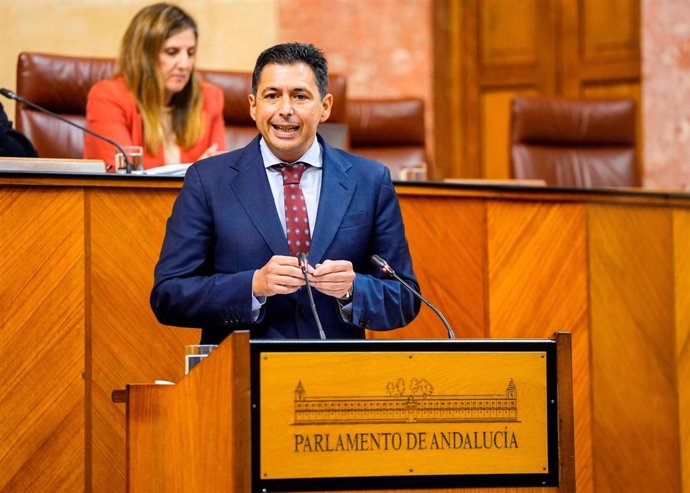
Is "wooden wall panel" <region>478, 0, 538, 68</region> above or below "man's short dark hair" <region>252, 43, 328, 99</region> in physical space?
above

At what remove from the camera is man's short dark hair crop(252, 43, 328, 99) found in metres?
2.23

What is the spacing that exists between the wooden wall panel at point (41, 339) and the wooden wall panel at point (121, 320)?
0.13 feet

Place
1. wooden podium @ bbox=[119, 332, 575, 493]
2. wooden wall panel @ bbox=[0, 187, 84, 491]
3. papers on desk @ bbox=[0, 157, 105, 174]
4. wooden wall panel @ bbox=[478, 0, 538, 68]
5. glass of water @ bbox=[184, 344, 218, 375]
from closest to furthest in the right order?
wooden podium @ bbox=[119, 332, 575, 493] → glass of water @ bbox=[184, 344, 218, 375] → wooden wall panel @ bbox=[0, 187, 84, 491] → papers on desk @ bbox=[0, 157, 105, 174] → wooden wall panel @ bbox=[478, 0, 538, 68]

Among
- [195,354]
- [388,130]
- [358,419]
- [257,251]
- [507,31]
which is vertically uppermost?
[507,31]

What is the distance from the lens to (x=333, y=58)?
19.6 ft

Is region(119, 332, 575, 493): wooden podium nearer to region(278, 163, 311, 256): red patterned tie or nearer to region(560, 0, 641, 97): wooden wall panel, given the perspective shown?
region(278, 163, 311, 256): red patterned tie

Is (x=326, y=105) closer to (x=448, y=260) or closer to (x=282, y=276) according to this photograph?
(x=282, y=276)

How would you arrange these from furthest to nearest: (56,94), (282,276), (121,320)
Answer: (56,94) → (121,320) → (282,276)

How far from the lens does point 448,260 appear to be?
3039mm

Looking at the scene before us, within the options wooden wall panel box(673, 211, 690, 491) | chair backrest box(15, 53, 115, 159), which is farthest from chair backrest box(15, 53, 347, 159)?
wooden wall panel box(673, 211, 690, 491)

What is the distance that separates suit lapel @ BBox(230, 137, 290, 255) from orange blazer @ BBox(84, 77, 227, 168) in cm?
134

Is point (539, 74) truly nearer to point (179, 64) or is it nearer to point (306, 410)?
point (179, 64)

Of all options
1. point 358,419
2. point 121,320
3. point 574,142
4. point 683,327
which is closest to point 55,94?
point 121,320

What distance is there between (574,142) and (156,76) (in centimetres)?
195
